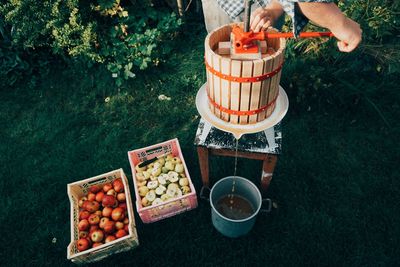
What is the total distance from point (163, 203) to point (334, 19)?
83.9 inches

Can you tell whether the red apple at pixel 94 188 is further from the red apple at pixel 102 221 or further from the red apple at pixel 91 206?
the red apple at pixel 102 221

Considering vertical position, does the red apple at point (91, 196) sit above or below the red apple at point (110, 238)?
above

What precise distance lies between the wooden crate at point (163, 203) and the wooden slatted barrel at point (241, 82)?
111 centimetres

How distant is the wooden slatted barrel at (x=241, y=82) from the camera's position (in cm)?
201

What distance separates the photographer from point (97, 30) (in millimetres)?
4480

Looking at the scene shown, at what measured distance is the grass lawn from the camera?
327 cm

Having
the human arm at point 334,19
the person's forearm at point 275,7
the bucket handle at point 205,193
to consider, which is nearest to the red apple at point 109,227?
the bucket handle at point 205,193

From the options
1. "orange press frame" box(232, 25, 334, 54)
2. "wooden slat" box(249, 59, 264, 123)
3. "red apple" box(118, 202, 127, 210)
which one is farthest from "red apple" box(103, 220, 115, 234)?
"orange press frame" box(232, 25, 334, 54)

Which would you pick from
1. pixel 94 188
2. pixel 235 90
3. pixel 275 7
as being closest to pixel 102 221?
pixel 94 188

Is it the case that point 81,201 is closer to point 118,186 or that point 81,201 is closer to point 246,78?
point 118,186

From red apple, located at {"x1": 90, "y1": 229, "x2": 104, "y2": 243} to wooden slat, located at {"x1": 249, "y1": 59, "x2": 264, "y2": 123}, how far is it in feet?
5.98

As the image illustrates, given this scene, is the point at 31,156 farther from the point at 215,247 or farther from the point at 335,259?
the point at 335,259

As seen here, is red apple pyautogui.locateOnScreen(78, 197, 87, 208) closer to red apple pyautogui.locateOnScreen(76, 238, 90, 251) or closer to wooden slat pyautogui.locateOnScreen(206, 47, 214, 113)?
red apple pyautogui.locateOnScreen(76, 238, 90, 251)

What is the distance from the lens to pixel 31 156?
404 cm
